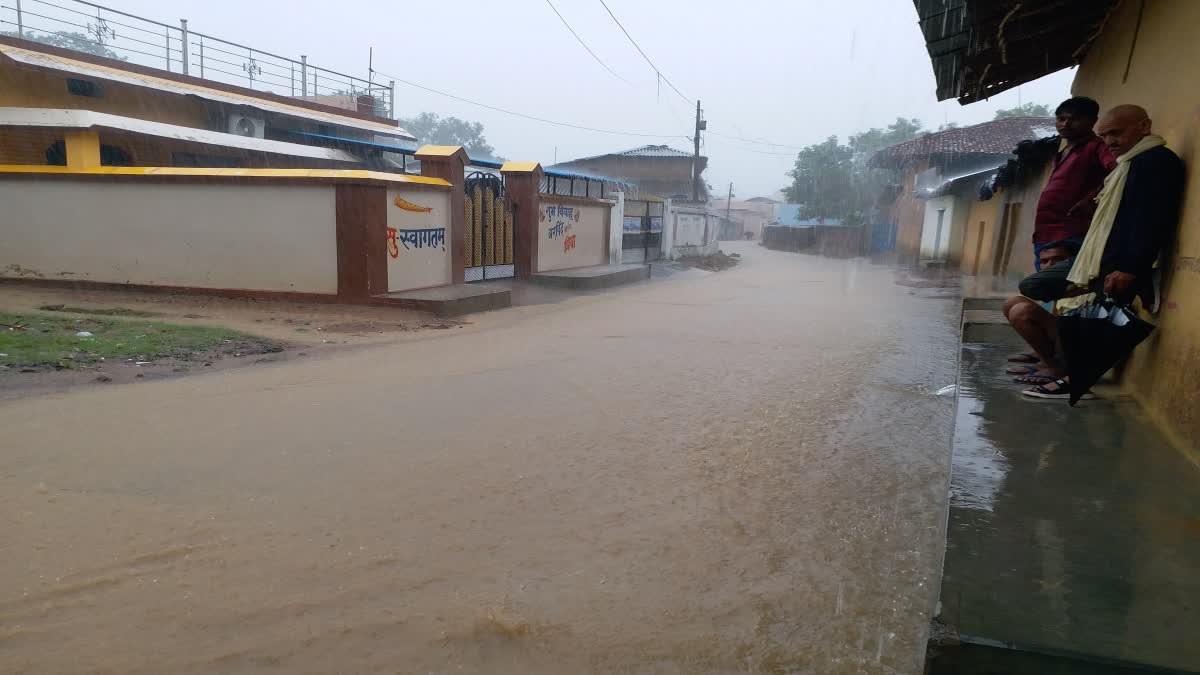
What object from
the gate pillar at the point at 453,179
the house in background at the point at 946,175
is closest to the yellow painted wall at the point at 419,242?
the gate pillar at the point at 453,179

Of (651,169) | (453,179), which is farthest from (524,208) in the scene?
(651,169)

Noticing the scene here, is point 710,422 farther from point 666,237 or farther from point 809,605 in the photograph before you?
point 666,237

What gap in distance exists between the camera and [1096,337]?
11.1 feet

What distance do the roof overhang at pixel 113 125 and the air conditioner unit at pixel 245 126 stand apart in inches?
63.9

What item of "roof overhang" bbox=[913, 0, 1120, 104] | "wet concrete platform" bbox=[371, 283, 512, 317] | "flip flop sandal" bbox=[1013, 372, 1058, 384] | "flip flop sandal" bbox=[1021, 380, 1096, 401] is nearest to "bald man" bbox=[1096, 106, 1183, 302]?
"flip flop sandal" bbox=[1021, 380, 1096, 401]

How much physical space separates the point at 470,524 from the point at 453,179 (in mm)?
9668

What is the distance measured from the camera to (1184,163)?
3.42 meters

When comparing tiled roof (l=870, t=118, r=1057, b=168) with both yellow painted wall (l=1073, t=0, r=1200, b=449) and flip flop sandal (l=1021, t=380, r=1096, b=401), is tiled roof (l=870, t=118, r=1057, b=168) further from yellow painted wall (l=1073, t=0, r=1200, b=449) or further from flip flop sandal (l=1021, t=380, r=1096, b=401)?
flip flop sandal (l=1021, t=380, r=1096, b=401)

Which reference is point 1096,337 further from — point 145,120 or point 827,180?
point 827,180

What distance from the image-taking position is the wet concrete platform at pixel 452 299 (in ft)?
33.5

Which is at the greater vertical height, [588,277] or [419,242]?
[419,242]

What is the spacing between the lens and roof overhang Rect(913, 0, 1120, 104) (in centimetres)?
483

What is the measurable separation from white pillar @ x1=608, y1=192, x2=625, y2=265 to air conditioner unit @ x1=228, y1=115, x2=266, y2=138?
343 inches

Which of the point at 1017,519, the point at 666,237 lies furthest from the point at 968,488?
the point at 666,237
